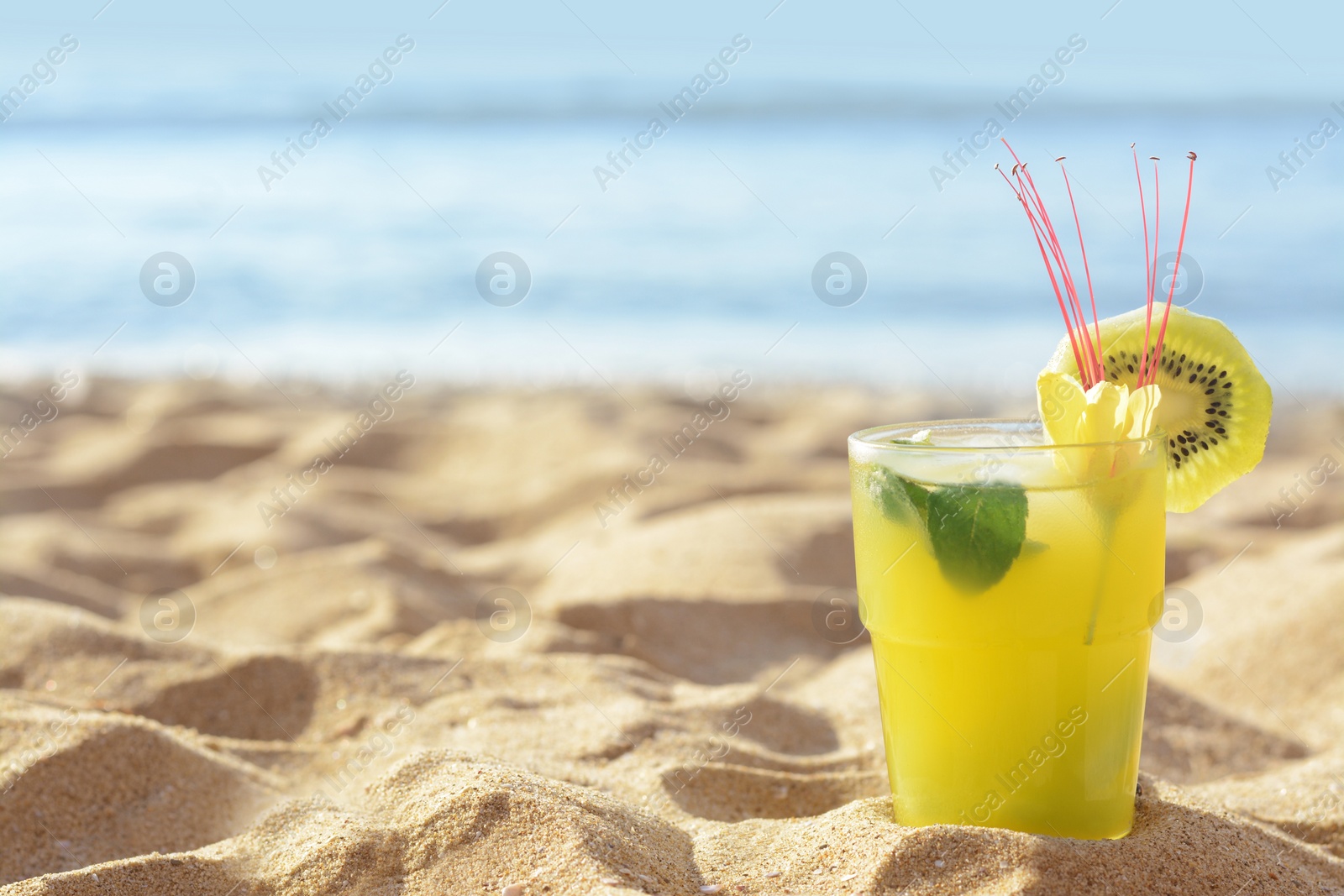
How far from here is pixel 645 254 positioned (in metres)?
10.8

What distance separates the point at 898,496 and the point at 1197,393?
471 millimetres

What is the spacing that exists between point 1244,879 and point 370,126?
21898 mm

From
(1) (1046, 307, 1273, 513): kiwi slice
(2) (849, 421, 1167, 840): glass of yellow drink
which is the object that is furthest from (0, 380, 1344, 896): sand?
(1) (1046, 307, 1273, 513): kiwi slice

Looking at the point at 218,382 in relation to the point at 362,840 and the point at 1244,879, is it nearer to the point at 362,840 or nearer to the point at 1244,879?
the point at 362,840

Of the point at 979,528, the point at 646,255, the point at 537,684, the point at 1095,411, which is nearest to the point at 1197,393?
the point at 1095,411

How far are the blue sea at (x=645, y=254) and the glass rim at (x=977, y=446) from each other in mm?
2292

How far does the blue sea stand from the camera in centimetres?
800

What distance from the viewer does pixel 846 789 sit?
1.99 metres

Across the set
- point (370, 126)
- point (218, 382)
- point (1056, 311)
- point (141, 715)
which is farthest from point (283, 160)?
point (141, 715)

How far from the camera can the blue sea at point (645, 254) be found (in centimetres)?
800

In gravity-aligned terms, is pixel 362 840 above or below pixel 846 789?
above

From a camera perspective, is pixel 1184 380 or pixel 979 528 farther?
pixel 1184 380

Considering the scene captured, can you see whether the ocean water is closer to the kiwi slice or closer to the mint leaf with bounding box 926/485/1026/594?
the kiwi slice

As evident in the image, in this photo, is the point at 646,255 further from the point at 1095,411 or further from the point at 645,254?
the point at 1095,411
